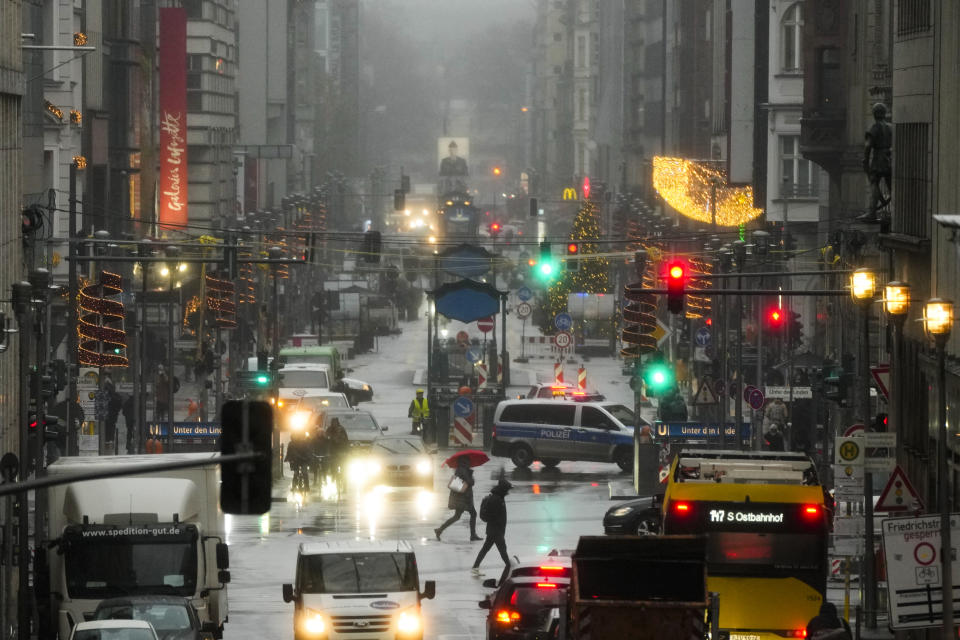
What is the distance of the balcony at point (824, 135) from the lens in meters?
58.4

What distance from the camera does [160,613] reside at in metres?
23.8

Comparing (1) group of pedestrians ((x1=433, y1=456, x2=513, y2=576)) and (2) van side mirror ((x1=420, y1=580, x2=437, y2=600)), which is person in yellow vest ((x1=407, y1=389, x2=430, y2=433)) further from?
(2) van side mirror ((x1=420, y1=580, x2=437, y2=600))

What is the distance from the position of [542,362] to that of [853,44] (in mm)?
32312

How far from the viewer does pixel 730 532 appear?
2442cm

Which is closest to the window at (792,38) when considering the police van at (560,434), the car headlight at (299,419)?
the car headlight at (299,419)

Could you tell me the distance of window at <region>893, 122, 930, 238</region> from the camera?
3381cm

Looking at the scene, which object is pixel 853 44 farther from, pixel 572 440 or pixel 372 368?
pixel 372 368

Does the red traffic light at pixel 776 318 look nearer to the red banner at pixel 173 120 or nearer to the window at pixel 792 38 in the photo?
the window at pixel 792 38

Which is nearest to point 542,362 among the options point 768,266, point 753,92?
point 753,92

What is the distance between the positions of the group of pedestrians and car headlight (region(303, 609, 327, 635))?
236 inches

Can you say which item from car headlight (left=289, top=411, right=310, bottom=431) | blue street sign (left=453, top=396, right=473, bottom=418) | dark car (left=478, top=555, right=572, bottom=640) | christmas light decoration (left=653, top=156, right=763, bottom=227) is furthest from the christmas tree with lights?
dark car (left=478, top=555, right=572, bottom=640)

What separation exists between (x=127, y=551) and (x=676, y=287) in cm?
1156

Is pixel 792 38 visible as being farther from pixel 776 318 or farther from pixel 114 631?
pixel 114 631

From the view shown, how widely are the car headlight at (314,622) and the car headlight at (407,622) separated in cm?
89
